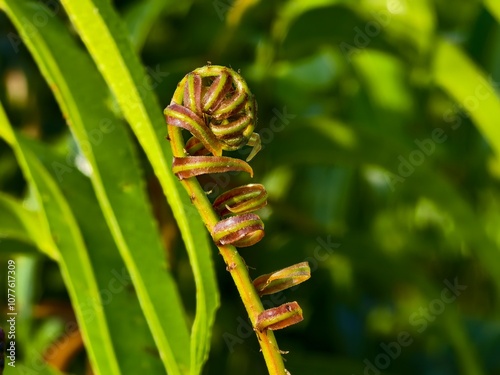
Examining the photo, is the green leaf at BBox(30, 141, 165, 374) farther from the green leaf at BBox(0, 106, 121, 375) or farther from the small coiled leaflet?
the small coiled leaflet

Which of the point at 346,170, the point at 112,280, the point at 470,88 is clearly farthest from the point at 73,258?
the point at 346,170

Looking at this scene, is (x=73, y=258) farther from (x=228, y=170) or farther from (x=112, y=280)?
(x=228, y=170)

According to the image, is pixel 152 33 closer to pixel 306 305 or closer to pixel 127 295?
pixel 306 305

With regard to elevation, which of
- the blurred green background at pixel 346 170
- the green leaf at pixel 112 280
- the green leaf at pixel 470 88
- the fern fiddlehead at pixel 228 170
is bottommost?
the blurred green background at pixel 346 170

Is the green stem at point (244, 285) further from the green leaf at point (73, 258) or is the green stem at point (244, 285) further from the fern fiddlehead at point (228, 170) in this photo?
the green leaf at point (73, 258)

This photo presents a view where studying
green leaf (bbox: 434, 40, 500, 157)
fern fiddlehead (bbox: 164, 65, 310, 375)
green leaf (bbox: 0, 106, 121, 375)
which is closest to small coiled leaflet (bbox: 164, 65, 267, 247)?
fern fiddlehead (bbox: 164, 65, 310, 375)

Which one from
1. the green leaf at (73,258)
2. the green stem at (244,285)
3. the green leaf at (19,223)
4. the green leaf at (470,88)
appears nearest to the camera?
the green stem at (244,285)

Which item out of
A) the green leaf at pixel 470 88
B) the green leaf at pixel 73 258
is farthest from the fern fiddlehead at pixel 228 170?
the green leaf at pixel 470 88

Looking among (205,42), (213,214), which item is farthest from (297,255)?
(213,214)
